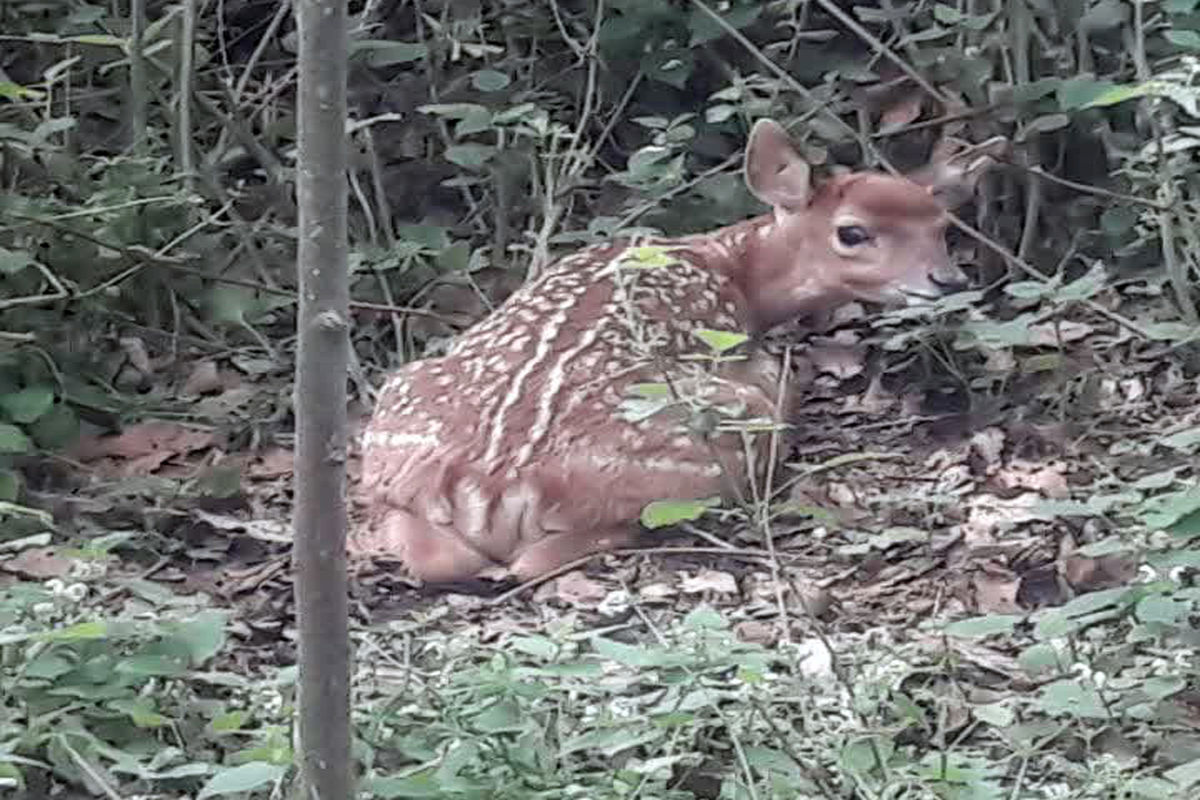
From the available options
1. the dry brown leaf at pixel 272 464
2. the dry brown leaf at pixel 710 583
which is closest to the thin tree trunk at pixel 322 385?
the dry brown leaf at pixel 710 583

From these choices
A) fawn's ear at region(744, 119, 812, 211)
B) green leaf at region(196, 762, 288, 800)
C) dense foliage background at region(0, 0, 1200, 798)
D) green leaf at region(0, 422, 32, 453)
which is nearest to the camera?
green leaf at region(196, 762, 288, 800)

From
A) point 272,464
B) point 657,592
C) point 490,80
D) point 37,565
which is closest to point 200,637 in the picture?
point 37,565

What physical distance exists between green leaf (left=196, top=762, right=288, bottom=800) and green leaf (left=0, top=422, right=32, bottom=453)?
2451 mm

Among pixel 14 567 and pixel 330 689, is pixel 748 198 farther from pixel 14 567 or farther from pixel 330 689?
pixel 330 689

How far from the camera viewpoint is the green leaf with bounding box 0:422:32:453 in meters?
5.88

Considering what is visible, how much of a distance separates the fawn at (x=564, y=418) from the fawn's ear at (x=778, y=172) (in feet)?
0.16

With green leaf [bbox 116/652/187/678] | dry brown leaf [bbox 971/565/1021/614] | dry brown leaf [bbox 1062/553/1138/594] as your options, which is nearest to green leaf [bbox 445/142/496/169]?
dry brown leaf [bbox 971/565/1021/614]

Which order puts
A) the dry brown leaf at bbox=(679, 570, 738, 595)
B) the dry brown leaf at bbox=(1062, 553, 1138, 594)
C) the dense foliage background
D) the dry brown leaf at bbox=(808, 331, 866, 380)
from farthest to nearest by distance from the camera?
the dry brown leaf at bbox=(808, 331, 866, 380) < the dense foliage background < the dry brown leaf at bbox=(679, 570, 738, 595) < the dry brown leaf at bbox=(1062, 553, 1138, 594)

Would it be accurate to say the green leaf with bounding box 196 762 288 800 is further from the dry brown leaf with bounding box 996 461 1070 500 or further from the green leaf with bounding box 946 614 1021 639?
the dry brown leaf with bounding box 996 461 1070 500

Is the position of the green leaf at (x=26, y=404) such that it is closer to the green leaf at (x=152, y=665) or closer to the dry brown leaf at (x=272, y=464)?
the dry brown leaf at (x=272, y=464)

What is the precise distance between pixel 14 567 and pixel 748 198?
2.90 meters

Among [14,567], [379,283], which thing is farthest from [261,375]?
[14,567]

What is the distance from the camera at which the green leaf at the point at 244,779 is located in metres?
3.56

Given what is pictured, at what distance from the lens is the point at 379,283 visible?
7277 mm
